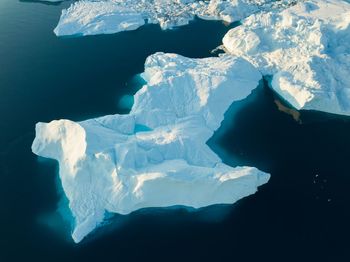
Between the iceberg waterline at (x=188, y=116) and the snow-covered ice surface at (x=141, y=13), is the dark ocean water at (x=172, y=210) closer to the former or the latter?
the iceberg waterline at (x=188, y=116)

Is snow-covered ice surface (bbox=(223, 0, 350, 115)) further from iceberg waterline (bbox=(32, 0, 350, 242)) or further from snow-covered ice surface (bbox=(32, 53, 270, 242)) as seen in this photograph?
snow-covered ice surface (bbox=(32, 53, 270, 242))

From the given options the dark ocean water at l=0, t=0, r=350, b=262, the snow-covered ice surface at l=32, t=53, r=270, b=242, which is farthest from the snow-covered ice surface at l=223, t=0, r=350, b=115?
the snow-covered ice surface at l=32, t=53, r=270, b=242

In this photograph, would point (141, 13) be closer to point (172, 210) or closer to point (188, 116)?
point (188, 116)

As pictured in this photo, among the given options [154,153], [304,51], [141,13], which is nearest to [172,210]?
[154,153]

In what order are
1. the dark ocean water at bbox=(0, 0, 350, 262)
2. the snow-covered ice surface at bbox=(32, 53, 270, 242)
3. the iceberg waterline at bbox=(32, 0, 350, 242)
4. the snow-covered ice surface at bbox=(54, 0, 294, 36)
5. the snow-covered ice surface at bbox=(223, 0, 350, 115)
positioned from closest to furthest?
the dark ocean water at bbox=(0, 0, 350, 262) < the snow-covered ice surface at bbox=(32, 53, 270, 242) < the iceberg waterline at bbox=(32, 0, 350, 242) < the snow-covered ice surface at bbox=(223, 0, 350, 115) < the snow-covered ice surface at bbox=(54, 0, 294, 36)

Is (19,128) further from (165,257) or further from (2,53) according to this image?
(165,257)

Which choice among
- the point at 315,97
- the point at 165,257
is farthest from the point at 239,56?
the point at 165,257
